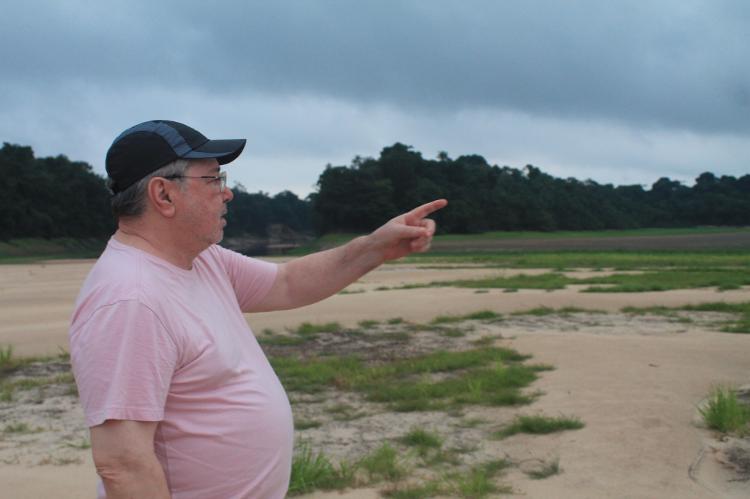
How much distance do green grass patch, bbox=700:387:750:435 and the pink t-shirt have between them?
14.8ft

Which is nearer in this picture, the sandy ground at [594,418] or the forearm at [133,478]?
the forearm at [133,478]

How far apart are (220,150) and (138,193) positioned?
259 mm

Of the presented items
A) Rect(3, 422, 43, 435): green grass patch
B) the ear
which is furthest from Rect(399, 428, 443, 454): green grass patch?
the ear

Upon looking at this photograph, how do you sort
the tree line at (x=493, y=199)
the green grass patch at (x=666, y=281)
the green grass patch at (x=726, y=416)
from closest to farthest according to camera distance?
the green grass patch at (x=726, y=416) < the green grass patch at (x=666, y=281) < the tree line at (x=493, y=199)

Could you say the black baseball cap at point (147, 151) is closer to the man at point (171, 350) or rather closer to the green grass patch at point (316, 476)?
the man at point (171, 350)

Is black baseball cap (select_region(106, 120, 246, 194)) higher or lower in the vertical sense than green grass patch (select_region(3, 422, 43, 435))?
higher

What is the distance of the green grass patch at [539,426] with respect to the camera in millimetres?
6207

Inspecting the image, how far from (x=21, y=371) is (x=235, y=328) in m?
8.77

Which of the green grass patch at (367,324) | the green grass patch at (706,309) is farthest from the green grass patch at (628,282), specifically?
the green grass patch at (367,324)

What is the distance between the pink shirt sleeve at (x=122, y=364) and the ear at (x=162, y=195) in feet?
1.11

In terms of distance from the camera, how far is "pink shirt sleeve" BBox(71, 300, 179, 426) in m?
1.90

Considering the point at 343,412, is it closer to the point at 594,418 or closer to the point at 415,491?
the point at 594,418

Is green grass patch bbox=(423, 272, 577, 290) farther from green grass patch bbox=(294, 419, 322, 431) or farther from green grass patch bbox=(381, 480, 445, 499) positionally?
green grass patch bbox=(381, 480, 445, 499)

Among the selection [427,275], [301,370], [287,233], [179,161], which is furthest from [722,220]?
[179,161]
